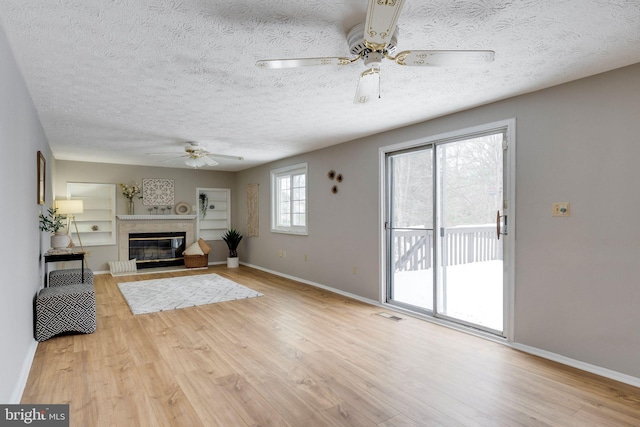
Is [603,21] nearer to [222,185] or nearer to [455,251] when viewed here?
[455,251]

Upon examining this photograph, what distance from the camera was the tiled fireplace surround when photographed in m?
7.30

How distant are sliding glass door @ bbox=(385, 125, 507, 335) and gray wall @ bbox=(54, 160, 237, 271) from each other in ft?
17.1

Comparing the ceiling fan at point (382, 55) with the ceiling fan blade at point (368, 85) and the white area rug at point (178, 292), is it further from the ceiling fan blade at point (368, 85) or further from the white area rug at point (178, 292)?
the white area rug at point (178, 292)

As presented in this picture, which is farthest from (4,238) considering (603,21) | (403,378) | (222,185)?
(222,185)

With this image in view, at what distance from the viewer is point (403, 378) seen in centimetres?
255

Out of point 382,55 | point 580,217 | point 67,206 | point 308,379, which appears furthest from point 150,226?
point 580,217

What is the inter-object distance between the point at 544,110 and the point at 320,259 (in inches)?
149

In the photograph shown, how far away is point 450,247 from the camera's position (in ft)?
12.8

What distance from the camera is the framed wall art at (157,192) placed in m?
7.57

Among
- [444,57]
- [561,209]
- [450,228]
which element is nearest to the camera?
[444,57]

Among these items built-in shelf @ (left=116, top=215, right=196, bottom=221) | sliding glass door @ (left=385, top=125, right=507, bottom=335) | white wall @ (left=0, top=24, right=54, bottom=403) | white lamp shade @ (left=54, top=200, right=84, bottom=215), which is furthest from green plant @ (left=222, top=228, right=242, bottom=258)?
white wall @ (left=0, top=24, right=54, bottom=403)

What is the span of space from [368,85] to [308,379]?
2179 millimetres

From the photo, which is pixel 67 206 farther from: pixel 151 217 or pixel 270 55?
pixel 270 55

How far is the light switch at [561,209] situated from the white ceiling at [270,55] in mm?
1011
